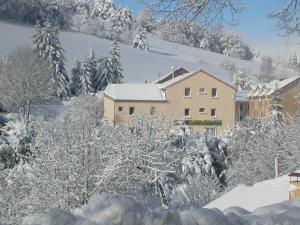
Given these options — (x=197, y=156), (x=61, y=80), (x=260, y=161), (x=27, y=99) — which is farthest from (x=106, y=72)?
(x=260, y=161)

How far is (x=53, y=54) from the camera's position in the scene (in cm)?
6166

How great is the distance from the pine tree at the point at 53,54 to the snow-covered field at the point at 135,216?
56340 millimetres

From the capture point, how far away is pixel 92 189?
1822 cm

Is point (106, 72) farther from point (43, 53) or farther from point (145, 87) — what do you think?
point (145, 87)

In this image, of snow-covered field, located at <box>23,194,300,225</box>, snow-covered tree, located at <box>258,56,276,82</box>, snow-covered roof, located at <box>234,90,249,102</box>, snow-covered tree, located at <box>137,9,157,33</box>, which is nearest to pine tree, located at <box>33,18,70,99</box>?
snow-covered roof, located at <box>234,90,249,102</box>

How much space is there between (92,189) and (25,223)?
14658 mm

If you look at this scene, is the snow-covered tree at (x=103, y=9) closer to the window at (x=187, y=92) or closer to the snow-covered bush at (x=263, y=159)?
the window at (x=187, y=92)

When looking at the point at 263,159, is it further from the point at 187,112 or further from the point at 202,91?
the point at 202,91

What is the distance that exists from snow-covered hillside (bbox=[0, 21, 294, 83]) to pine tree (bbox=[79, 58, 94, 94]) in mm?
9575

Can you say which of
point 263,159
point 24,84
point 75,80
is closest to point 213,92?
point 24,84

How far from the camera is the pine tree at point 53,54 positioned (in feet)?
199

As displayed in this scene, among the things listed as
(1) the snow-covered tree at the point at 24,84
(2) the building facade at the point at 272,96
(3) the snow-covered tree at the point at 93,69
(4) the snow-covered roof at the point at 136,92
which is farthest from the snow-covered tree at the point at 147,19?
(3) the snow-covered tree at the point at 93,69

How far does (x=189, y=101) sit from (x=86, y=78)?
16603mm

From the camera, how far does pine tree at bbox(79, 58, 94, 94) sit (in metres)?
62.5
